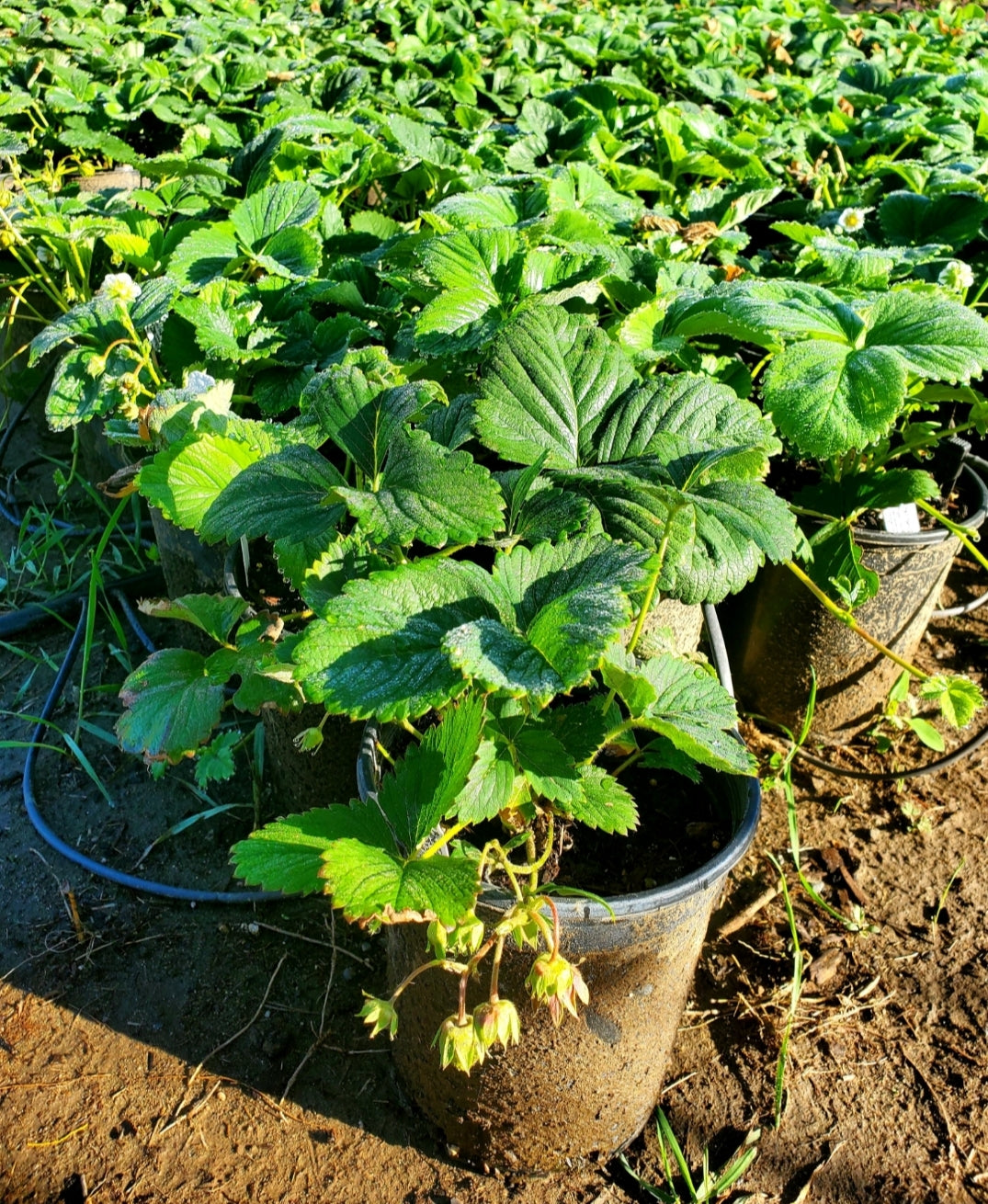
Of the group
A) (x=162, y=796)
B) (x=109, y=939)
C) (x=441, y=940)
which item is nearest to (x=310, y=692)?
(x=441, y=940)

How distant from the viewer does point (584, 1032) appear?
3.71ft

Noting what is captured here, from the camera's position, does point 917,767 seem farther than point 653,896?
Yes

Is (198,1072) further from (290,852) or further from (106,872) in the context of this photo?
(290,852)

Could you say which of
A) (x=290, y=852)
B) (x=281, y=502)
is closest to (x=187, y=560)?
(x=281, y=502)

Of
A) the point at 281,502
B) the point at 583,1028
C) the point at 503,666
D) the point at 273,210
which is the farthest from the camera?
the point at 273,210

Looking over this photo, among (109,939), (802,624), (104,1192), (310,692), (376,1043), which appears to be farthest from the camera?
(802,624)

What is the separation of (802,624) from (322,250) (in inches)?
46.3

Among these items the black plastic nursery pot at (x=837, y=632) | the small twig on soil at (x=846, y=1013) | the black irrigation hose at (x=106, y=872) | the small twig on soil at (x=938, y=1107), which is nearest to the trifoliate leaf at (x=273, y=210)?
the black irrigation hose at (x=106, y=872)

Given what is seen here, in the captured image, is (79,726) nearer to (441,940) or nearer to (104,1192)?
(104,1192)

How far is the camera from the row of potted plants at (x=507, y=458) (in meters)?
0.90

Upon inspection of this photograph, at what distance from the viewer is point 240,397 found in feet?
5.34

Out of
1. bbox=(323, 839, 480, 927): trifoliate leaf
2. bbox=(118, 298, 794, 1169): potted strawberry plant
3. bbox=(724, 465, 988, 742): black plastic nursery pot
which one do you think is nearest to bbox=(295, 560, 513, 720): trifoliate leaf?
bbox=(118, 298, 794, 1169): potted strawberry plant

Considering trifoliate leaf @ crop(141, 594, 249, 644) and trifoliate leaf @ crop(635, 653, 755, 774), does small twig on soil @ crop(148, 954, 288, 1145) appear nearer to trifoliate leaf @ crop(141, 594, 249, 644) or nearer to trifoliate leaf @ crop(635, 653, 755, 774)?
trifoliate leaf @ crop(141, 594, 249, 644)

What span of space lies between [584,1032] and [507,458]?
0.65 m
